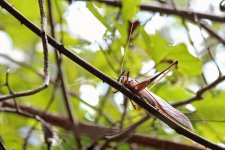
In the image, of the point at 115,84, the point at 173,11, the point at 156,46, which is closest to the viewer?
the point at 115,84

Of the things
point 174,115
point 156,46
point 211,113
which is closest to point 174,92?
point 156,46

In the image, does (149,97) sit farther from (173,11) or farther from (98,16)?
(173,11)

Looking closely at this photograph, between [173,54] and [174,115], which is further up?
[173,54]

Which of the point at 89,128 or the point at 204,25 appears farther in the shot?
the point at 204,25

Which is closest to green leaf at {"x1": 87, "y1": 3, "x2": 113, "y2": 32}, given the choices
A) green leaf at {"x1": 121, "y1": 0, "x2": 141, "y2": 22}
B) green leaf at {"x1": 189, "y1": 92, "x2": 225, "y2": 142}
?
green leaf at {"x1": 121, "y1": 0, "x2": 141, "y2": 22}

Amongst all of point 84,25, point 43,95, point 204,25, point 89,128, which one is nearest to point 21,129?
point 43,95

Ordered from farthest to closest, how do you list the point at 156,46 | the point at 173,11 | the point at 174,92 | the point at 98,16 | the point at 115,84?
the point at 173,11 → the point at 174,92 → the point at 156,46 → the point at 98,16 → the point at 115,84

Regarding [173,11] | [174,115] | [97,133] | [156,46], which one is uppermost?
[173,11]

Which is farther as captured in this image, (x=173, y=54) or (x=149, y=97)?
(x=173, y=54)

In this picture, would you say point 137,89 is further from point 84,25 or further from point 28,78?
point 28,78

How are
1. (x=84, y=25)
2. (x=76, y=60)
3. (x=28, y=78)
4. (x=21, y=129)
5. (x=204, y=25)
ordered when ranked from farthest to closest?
(x=28, y=78) → (x=21, y=129) → (x=204, y=25) → (x=84, y=25) → (x=76, y=60)

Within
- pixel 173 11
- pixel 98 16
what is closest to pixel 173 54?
pixel 98 16
